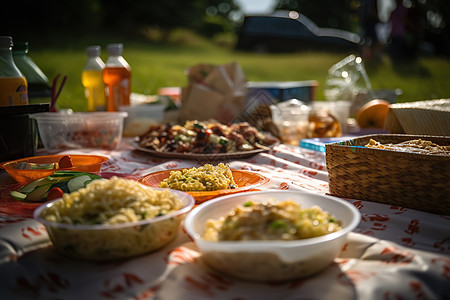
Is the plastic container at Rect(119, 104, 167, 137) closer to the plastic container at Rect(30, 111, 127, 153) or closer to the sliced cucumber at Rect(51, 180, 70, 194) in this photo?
the plastic container at Rect(30, 111, 127, 153)

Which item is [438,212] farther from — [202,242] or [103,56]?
[103,56]

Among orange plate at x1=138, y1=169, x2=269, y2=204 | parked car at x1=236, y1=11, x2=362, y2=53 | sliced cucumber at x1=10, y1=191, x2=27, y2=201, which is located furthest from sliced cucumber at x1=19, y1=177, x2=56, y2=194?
parked car at x1=236, y1=11, x2=362, y2=53

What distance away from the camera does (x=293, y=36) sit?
1037 centimetres

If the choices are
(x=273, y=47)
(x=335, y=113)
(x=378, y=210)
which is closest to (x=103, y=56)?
(x=273, y=47)

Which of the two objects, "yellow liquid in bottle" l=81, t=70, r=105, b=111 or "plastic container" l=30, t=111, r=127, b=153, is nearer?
"plastic container" l=30, t=111, r=127, b=153

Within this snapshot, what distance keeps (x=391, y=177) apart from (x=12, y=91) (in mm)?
1899

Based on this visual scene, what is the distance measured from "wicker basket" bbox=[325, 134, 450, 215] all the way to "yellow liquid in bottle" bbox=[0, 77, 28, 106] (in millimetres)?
1629

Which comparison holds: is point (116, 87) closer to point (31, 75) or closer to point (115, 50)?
point (115, 50)

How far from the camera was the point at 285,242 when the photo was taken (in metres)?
0.98

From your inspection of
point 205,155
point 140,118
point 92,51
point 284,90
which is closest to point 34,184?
point 205,155

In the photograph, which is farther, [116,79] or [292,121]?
[116,79]

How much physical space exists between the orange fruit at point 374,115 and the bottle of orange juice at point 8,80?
2386mm

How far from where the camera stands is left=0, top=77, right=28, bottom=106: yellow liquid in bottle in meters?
2.17

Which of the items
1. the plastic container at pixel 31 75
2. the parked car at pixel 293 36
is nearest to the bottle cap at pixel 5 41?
the plastic container at pixel 31 75
